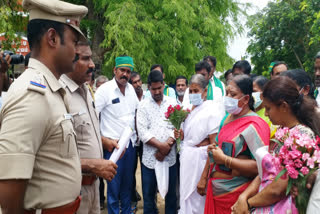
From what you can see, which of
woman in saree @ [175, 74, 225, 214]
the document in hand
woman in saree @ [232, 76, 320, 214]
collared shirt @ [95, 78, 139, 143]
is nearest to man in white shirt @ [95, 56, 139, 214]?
collared shirt @ [95, 78, 139, 143]

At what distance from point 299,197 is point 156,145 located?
2.73 meters

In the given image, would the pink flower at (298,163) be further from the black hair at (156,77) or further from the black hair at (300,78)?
the black hair at (156,77)

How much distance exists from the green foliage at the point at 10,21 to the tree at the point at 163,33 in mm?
2448

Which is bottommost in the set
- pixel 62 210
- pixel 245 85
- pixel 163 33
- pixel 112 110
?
pixel 62 210

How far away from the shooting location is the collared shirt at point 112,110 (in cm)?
488

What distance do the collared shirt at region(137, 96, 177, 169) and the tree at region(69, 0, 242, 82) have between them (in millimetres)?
5991

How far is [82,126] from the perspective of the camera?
103 inches

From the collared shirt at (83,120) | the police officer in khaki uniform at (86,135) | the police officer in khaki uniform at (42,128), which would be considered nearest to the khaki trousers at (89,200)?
the police officer in khaki uniform at (86,135)

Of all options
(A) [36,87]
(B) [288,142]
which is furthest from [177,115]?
(A) [36,87]

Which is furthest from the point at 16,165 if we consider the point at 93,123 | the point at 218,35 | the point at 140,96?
the point at 218,35

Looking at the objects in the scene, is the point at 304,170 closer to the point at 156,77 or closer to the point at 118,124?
the point at 156,77

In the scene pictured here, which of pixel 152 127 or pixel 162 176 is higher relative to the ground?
pixel 152 127

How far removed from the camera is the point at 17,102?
158cm

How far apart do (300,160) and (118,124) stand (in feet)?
10.7
